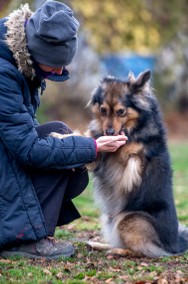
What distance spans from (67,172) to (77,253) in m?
0.83

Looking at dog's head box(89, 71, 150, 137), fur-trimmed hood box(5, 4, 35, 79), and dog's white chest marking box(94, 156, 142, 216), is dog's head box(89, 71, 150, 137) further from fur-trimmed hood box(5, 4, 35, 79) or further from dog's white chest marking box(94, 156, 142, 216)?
fur-trimmed hood box(5, 4, 35, 79)

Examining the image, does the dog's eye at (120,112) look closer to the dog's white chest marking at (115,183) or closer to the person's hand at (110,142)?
the person's hand at (110,142)

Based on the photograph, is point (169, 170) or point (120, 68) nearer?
point (169, 170)

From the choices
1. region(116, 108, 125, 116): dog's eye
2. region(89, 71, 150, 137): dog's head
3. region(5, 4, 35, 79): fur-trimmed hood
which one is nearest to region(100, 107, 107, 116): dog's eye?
region(89, 71, 150, 137): dog's head

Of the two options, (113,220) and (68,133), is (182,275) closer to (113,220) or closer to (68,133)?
(113,220)

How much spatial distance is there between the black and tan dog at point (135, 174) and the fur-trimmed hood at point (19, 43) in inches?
41.7

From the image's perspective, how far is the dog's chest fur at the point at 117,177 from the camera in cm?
577

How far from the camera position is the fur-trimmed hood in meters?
5.04

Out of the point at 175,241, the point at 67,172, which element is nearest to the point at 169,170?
the point at 175,241

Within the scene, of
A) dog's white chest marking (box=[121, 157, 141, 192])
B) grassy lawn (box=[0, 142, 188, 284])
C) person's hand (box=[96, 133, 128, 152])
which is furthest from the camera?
dog's white chest marking (box=[121, 157, 141, 192])

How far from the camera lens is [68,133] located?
5.73 m

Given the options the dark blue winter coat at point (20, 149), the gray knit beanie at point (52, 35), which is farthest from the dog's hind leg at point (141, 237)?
the gray knit beanie at point (52, 35)

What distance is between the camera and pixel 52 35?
4.93 meters

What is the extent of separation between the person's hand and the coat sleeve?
9.3 inches
